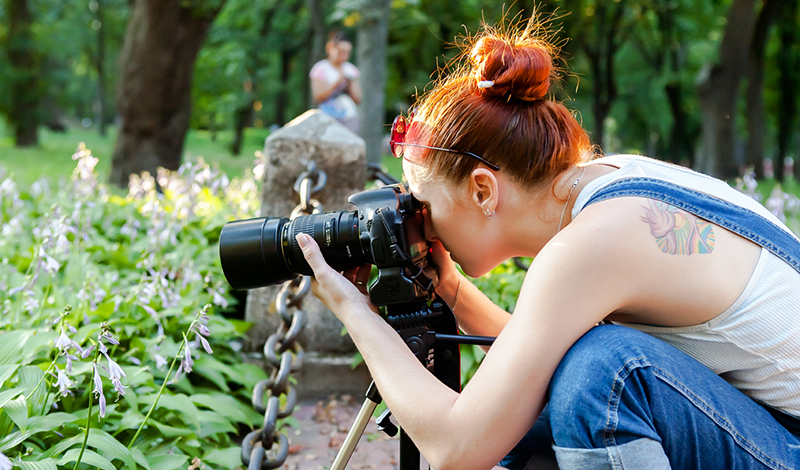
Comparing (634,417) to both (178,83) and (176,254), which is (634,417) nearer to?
(176,254)

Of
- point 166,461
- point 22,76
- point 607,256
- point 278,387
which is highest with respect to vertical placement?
point 607,256

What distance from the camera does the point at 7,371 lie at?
63.2 inches

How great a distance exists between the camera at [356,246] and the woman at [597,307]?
10 centimetres

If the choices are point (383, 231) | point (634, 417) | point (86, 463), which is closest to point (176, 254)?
point (86, 463)

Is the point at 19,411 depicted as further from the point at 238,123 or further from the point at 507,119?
the point at 238,123

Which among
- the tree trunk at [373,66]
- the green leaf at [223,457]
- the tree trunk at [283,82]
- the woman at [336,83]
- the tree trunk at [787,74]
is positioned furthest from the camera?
the tree trunk at [283,82]

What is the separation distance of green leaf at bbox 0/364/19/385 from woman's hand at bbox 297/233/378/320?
2.63 feet

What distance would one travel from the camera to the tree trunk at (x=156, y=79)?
6770mm

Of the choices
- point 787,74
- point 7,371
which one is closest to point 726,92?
point 787,74

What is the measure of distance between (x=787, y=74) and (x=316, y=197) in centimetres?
1644

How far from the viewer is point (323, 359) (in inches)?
116

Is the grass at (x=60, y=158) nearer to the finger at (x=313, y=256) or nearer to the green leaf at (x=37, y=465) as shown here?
the finger at (x=313, y=256)

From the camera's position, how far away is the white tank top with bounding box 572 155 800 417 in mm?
1350

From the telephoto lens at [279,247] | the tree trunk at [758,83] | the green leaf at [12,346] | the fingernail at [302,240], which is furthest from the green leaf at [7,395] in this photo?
the tree trunk at [758,83]
